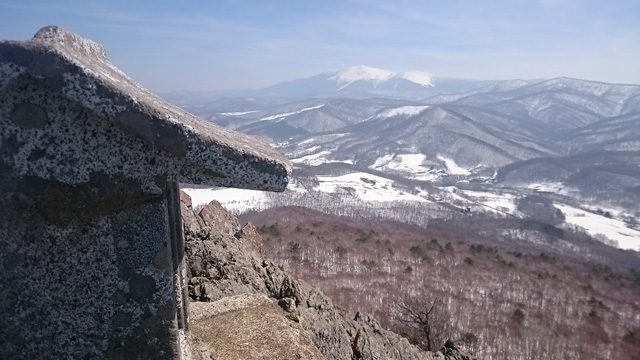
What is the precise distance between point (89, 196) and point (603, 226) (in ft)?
356

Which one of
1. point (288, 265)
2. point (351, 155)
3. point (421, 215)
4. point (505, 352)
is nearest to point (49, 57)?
point (505, 352)

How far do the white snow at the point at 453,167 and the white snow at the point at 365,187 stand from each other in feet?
130

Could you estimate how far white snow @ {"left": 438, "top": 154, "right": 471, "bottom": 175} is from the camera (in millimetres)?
156375

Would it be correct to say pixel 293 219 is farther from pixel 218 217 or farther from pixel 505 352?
pixel 218 217

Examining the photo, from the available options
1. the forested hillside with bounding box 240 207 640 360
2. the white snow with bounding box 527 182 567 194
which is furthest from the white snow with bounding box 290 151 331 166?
the forested hillside with bounding box 240 207 640 360

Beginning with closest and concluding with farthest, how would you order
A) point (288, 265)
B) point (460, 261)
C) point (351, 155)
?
1. point (288, 265)
2. point (460, 261)
3. point (351, 155)

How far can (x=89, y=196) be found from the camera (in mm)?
3006

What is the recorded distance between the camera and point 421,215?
90312mm

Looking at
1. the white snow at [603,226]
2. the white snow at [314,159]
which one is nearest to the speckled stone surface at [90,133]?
the white snow at [603,226]

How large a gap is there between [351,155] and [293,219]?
113872mm

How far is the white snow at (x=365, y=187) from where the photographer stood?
106062mm

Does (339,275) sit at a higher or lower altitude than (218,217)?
lower

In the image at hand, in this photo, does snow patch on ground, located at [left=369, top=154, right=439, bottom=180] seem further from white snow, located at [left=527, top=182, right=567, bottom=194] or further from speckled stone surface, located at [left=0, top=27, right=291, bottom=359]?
speckled stone surface, located at [left=0, top=27, right=291, bottom=359]

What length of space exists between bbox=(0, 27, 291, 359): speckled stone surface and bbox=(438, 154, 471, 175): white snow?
15746cm
